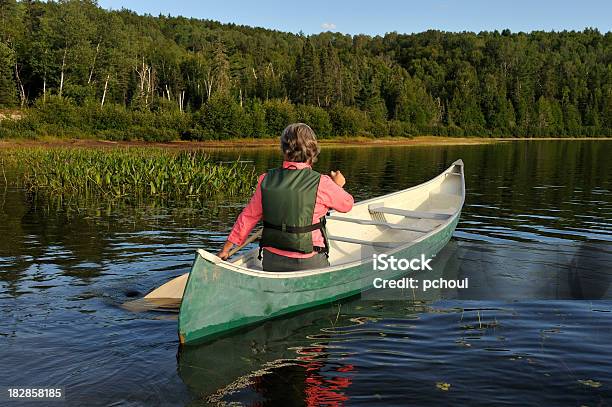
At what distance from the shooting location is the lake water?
5.82 meters

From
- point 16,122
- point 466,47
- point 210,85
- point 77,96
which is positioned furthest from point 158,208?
point 466,47

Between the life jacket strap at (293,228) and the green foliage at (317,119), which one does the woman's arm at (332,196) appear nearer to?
the life jacket strap at (293,228)

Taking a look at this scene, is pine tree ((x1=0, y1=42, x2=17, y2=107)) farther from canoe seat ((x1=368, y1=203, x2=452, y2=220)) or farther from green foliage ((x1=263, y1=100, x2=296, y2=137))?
canoe seat ((x1=368, y1=203, x2=452, y2=220))

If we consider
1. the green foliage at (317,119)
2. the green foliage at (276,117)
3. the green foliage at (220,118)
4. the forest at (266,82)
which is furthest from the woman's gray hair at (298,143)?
the green foliage at (317,119)

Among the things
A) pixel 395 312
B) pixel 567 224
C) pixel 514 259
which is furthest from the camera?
→ pixel 567 224

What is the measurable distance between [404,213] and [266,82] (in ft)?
303

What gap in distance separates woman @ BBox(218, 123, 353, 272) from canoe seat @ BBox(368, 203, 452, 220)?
531cm

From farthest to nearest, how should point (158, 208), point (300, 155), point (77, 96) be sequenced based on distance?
point (77, 96) → point (158, 208) → point (300, 155)

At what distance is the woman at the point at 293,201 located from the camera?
692 centimetres

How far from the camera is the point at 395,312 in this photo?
8414 mm

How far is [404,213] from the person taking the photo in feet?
41.0

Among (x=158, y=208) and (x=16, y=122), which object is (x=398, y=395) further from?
(x=16, y=122)

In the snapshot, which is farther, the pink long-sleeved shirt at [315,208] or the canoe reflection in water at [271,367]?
the pink long-sleeved shirt at [315,208]

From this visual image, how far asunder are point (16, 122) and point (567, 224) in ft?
166
